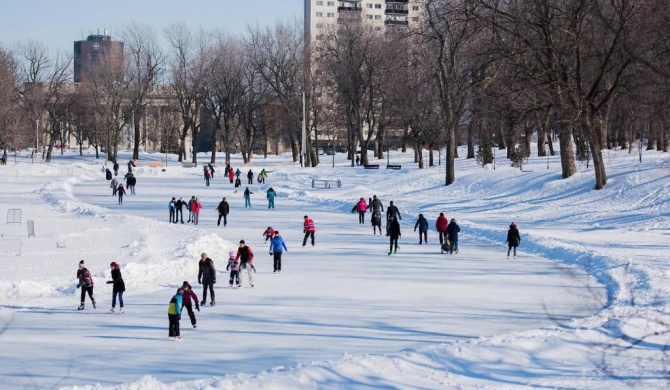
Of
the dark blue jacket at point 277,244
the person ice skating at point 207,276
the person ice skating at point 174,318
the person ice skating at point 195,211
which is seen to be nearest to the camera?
the person ice skating at point 174,318

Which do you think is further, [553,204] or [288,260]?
[553,204]

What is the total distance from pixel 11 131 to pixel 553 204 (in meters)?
57.5

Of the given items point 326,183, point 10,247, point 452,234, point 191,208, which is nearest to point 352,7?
point 326,183

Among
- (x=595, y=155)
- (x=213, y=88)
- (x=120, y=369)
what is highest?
(x=213, y=88)

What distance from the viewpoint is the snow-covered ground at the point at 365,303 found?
12211 mm

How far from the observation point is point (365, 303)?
57.6 ft

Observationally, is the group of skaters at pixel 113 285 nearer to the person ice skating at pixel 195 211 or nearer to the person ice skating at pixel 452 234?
the person ice skating at pixel 452 234

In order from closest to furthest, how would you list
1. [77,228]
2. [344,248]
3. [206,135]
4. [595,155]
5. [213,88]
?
[344,248], [77,228], [595,155], [213,88], [206,135]

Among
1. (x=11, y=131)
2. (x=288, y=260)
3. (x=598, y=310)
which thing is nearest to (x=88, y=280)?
(x=288, y=260)

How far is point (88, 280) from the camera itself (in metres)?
17.5

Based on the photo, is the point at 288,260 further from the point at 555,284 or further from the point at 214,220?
→ the point at 214,220

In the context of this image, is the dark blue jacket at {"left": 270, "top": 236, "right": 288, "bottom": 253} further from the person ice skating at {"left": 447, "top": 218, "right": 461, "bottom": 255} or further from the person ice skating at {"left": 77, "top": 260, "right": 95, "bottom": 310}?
the person ice skating at {"left": 447, "top": 218, "right": 461, "bottom": 255}

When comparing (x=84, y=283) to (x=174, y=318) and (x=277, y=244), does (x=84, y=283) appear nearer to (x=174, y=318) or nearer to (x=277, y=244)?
(x=174, y=318)

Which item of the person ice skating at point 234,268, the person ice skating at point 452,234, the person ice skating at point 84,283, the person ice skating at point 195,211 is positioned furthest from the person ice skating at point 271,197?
the person ice skating at point 84,283
